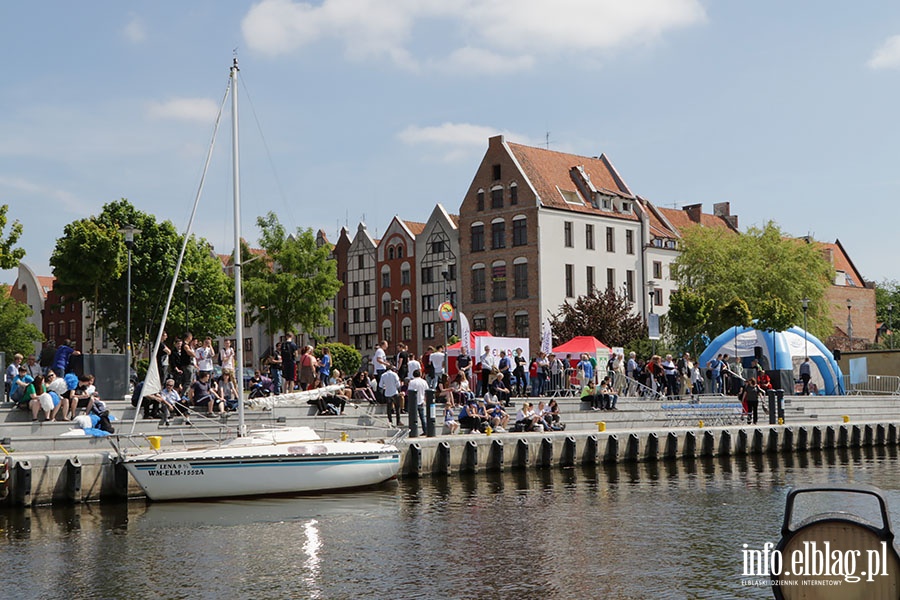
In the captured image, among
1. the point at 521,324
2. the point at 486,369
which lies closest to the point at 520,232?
the point at 521,324

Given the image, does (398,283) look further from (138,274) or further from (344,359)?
(138,274)

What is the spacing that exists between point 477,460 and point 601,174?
55.6m

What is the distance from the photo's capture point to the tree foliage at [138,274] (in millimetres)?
50375

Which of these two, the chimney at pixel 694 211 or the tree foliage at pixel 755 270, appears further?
the chimney at pixel 694 211

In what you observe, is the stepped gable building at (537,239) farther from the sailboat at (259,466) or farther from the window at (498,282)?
the sailboat at (259,466)

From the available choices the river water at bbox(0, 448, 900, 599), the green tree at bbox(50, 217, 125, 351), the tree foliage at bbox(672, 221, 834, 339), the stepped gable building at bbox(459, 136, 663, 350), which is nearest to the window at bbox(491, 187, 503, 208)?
the stepped gable building at bbox(459, 136, 663, 350)

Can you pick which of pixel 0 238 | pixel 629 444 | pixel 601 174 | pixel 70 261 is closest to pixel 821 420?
pixel 629 444

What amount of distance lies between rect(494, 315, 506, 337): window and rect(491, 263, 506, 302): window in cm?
133

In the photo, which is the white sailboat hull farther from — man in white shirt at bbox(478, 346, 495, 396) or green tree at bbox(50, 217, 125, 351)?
green tree at bbox(50, 217, 125, 351)

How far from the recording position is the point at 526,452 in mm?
A: 28281

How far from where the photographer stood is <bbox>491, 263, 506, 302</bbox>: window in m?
73.9

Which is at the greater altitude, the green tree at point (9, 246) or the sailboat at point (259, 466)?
the green tree at point (9, 246)

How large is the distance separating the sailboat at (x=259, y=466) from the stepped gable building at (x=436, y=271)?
53.5m

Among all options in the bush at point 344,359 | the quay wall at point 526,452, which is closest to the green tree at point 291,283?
the bush at point 344,359
